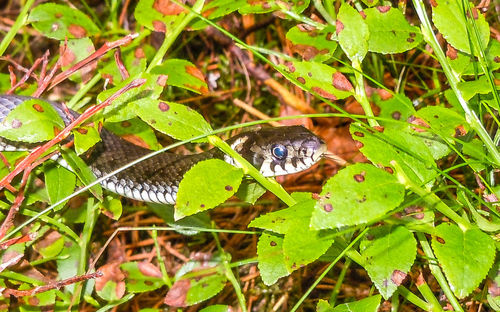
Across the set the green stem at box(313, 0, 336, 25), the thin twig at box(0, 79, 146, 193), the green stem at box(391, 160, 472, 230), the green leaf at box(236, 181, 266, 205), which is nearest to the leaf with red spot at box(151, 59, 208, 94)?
the thin twig at box(0, 79, 146, 193)

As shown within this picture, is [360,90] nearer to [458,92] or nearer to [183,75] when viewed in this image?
[458,92]

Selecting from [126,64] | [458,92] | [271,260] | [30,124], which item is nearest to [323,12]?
[458,92]

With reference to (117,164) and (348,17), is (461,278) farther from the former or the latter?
(117,164)

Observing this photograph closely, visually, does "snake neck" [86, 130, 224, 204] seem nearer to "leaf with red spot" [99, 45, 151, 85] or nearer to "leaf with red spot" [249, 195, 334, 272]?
"leaf with red spot" [99, 45, 151, 85]

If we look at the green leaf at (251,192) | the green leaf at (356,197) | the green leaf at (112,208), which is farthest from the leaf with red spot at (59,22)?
the green leaf at (356,197)

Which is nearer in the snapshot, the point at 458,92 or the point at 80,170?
the point at 458,92

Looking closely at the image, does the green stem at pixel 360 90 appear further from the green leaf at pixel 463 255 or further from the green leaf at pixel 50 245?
the green leaf at pixel 50 245
